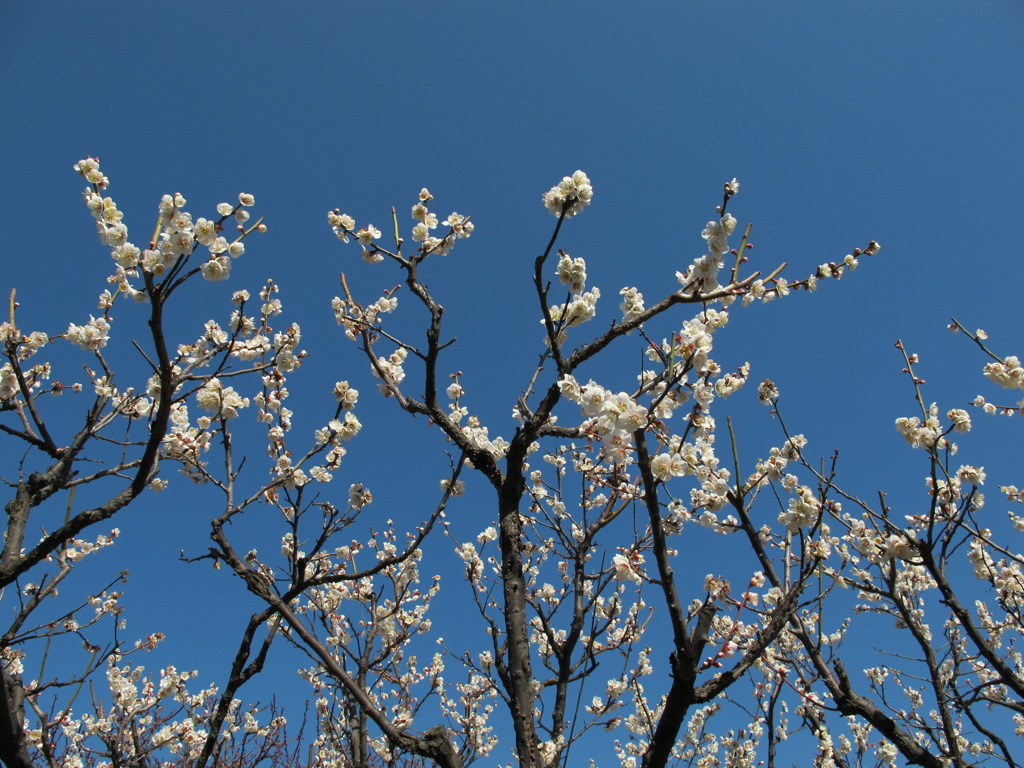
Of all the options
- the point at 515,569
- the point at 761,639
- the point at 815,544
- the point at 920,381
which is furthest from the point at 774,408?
the point at 515,569

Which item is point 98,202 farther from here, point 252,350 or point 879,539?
point 879,539

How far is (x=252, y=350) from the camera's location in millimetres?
4914

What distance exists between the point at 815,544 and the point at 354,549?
5.16m

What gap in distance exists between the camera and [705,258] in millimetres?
3602

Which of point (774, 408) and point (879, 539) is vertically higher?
point (774, 408)

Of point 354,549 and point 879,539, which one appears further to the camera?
point 354,549

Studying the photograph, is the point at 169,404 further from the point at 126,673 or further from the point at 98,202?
the point at 126,673

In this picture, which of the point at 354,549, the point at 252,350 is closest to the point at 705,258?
the point at 252,350

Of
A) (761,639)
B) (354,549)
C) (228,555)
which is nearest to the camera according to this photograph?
(761,639)

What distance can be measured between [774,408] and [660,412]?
6.55 ft

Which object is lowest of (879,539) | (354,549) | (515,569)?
(515,569)

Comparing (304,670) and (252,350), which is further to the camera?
(304,670)

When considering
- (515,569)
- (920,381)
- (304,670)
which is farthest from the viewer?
(304,670)

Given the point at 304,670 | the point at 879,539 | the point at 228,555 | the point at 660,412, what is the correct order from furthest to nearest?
1. the point at 304,670
2. the point at 879,539
3. the point at 228,555
4. the point at 660,412
